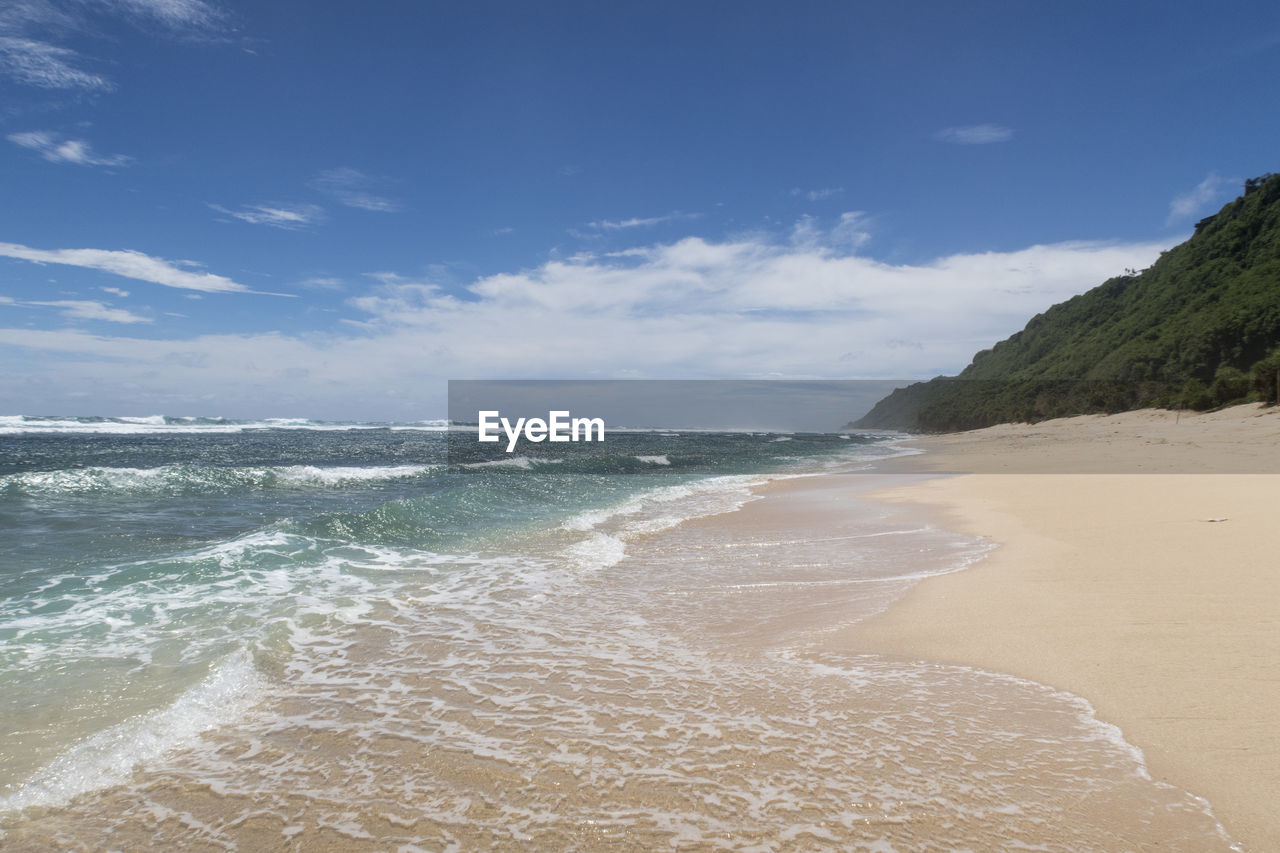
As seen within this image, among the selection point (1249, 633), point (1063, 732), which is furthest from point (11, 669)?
point (1249, 633)

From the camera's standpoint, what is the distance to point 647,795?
291 cm

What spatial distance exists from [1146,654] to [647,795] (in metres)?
3.48

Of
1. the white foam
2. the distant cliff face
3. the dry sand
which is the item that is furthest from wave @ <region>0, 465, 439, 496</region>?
the distant cliff face

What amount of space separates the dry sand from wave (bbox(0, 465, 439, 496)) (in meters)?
17.5

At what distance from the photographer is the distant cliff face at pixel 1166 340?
43.8 m

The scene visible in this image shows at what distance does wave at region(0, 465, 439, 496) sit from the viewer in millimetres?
15023

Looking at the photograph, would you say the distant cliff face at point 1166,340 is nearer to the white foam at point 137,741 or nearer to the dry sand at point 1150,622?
the dry sand at point 1150,622

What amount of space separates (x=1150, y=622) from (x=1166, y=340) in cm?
6052

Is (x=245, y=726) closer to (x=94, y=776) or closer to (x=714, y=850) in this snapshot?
(x=94, y=776)

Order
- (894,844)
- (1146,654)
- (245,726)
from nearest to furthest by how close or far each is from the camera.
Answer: (894,844) < (245,726) < (1146,654)

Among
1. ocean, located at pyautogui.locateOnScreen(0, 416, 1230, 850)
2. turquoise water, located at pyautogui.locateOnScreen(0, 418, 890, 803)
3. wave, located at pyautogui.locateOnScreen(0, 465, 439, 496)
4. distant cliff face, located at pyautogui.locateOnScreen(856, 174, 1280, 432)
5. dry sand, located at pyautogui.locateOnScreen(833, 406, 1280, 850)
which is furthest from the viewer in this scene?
distant cliff face, located at pyautogui.locateOnScreen(856, 174, 1280, 432)

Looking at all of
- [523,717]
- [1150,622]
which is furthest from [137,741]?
[1150,622]

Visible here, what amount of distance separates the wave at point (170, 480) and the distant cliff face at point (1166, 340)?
43394 mm

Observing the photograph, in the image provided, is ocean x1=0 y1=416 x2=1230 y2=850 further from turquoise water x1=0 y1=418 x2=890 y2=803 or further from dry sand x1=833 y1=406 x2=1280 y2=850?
dry sand x1=833 y1=406 x2=1280 y2=850
